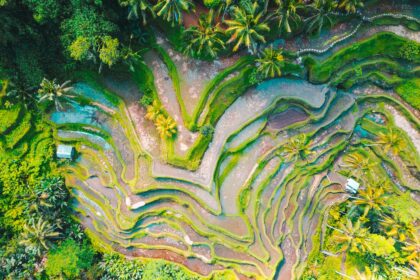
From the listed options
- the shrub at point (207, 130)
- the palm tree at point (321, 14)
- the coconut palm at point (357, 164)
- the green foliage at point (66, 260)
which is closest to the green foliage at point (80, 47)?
the shrub at point (207, 130)

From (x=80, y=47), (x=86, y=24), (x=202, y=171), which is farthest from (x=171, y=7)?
(x=202, y=171)

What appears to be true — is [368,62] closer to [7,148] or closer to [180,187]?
[180,187]

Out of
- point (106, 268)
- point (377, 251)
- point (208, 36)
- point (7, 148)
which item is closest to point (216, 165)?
point (208, 36)

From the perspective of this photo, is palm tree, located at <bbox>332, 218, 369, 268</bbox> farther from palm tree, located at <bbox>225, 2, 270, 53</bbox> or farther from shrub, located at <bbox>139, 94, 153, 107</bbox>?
shrub, located at <bbox>139, 94, 153, 107</bbox>

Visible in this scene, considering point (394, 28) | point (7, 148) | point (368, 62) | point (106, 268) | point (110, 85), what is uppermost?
point (394, 28)

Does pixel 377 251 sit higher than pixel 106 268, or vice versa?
pixel 377 251

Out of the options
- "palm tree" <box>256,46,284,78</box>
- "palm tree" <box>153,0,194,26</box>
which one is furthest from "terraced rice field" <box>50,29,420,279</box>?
"palm tree" <box>153,0,194,26</box>
